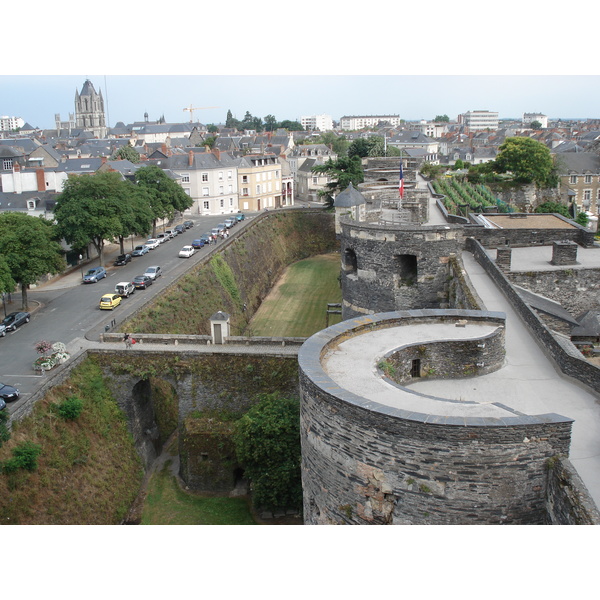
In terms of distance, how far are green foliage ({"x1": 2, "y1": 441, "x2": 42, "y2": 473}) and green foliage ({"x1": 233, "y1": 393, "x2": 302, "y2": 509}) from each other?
5611mm

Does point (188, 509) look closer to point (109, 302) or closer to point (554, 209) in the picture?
point (109, 302)

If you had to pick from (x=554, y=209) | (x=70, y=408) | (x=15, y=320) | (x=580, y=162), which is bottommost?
(x=70, y=408)

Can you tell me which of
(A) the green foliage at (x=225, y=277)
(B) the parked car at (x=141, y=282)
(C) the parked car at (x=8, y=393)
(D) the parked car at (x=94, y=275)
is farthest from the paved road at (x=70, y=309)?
(A) the green foliage at (x=225, y=277)

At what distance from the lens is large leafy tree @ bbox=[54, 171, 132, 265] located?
36.8 m

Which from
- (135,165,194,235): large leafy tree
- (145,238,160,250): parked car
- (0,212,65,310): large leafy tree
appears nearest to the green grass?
(0,212,65,310): large leafy tree

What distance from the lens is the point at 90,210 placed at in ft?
123

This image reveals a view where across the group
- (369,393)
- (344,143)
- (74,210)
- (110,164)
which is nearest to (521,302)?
(369,393)

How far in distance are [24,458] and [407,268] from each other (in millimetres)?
14501

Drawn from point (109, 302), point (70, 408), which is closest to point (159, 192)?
point (109, 302)

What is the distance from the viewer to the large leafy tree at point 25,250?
99.1 ft

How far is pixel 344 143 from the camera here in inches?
4545

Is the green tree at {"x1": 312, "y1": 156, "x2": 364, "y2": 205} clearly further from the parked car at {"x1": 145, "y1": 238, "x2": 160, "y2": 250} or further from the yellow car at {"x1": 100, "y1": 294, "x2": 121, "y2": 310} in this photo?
the yellow car at {"x1": 100, "y1": 294, "x2": 121, "y2": 310}

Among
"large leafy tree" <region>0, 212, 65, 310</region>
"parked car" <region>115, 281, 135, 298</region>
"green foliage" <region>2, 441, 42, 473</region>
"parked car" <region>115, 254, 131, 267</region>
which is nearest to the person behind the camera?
"green foliage" <region>2, 441, 42, 473</region>

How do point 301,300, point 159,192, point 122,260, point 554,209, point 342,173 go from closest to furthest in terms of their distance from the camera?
point 122,260 → point 301,300 → point 159,192 → point 554,209 → point 342,173
